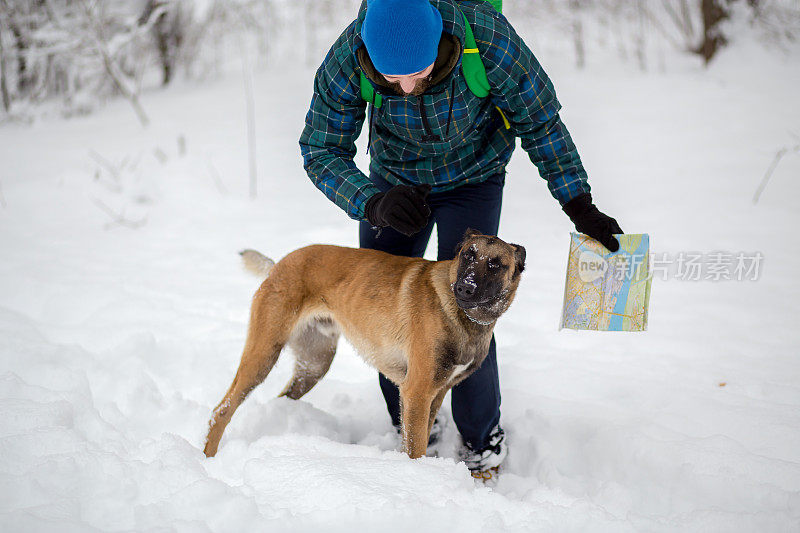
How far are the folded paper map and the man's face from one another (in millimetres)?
960

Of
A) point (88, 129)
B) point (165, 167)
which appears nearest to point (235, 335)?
point (165, 167)

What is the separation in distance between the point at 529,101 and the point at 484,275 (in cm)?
75

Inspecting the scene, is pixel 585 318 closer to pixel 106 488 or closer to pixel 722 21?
pixel 106 488

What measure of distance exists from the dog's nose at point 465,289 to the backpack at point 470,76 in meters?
0.79

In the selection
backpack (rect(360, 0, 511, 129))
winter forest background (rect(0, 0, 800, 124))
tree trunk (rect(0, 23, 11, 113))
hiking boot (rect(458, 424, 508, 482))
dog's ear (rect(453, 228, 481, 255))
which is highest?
winter forest background (rect(0, 0, 800, 124))

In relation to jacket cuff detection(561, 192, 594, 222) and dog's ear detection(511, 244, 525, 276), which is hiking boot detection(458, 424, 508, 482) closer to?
dog's ear detection(511, 244, 525, 276)

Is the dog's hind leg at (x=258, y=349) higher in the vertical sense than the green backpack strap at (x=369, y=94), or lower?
lower

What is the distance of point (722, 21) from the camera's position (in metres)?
8.73

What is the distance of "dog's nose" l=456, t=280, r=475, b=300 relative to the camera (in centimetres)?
204

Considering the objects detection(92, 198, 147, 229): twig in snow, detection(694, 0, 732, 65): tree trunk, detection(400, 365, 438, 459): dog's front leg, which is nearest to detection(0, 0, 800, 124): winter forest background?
detection(694, 0, 732, 65): tree trunk

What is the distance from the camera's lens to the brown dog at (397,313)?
7.22ft

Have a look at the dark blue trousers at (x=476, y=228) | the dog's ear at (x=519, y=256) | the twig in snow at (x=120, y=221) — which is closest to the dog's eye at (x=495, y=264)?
the dog's ear at (x=519, y=256)

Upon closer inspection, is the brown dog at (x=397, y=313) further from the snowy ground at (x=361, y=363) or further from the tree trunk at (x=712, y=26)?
the tree trunk at (x=712, y=26)

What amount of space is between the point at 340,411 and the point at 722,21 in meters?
9.51
